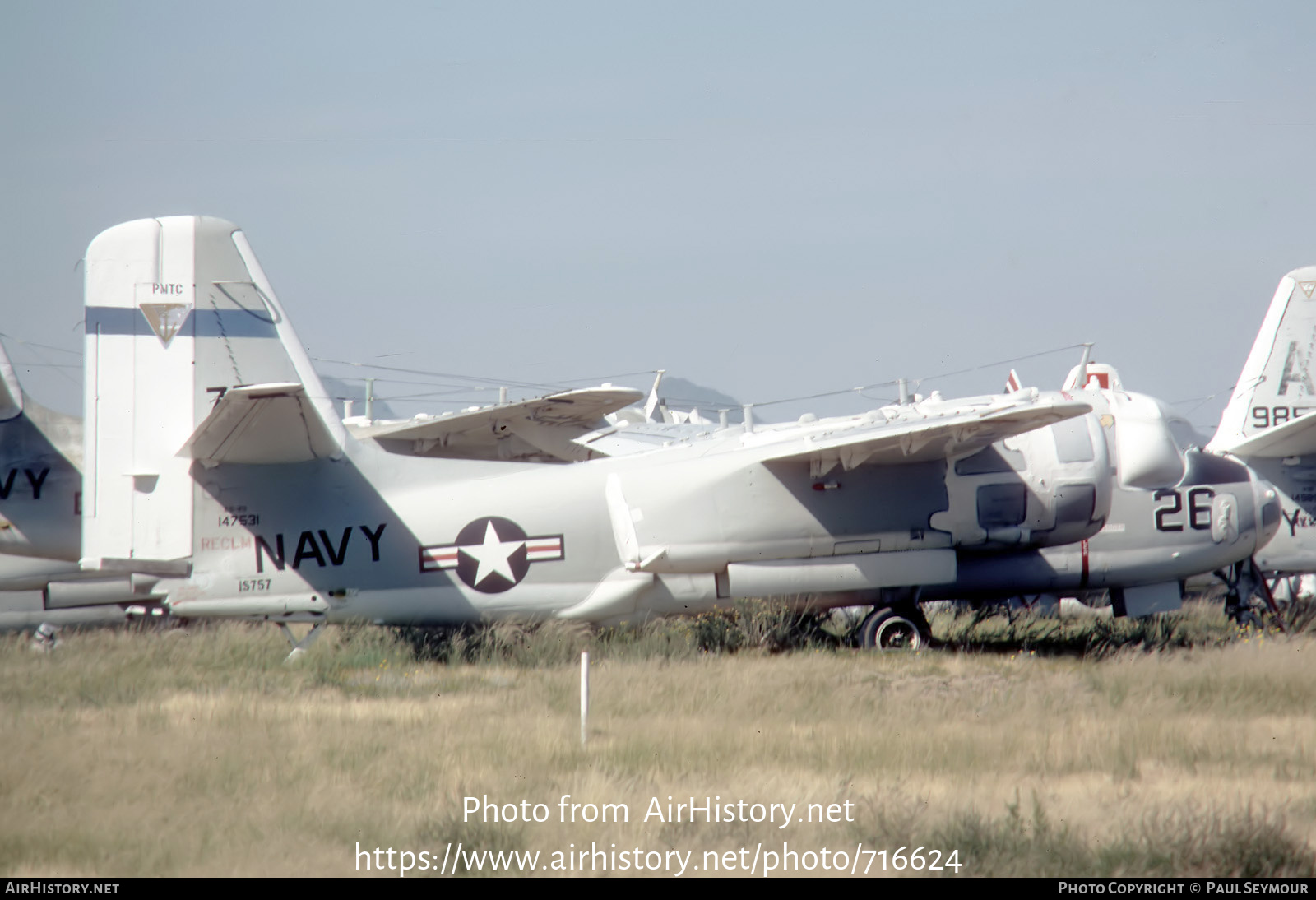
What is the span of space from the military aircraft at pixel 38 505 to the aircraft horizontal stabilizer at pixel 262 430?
9.18 feet

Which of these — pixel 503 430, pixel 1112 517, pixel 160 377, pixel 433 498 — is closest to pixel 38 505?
pixel 160 377

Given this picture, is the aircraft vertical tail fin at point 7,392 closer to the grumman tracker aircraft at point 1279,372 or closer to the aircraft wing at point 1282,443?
the aircraft wing at point 1282,443

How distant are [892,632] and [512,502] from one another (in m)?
5.07

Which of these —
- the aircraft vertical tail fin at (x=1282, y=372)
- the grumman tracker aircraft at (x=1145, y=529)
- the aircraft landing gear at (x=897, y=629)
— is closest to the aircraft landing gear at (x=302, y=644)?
the aircraft landing gear at (x=897, y=629)

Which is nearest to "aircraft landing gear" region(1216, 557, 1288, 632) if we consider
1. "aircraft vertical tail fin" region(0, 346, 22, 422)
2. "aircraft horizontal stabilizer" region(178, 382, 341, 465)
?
"aircraft horizontal stabilizer" region(178, 382, 341, 465)

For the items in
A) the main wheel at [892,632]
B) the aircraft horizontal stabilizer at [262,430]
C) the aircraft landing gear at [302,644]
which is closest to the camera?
the aircraft horizontal stabilizer at [262,430]

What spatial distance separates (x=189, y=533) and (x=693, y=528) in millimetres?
5654

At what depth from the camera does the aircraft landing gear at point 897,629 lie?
14656 millimetres

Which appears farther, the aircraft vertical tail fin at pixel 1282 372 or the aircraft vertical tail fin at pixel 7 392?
the aircraft vertical tail fin at pixel 1282 372

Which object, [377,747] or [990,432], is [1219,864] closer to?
[377,747]

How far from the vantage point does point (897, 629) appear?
14.7 metres

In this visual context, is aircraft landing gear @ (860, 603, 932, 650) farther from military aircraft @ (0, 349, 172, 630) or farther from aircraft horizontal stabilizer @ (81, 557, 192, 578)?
military aircraft @ (0, 349, 172, 630)

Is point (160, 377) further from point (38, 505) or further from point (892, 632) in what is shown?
point (892, 632)

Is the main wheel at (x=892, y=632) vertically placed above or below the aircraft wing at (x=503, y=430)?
below
